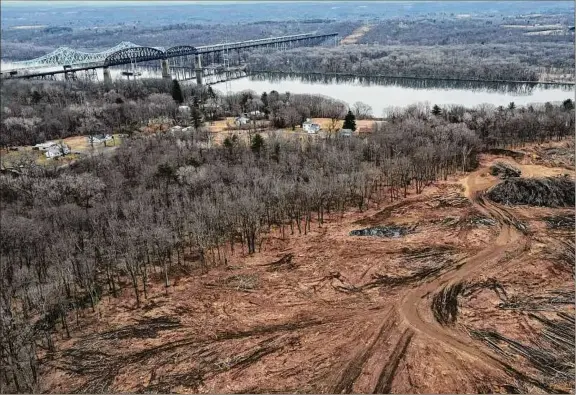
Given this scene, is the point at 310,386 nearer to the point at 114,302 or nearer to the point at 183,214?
the point at 114,302

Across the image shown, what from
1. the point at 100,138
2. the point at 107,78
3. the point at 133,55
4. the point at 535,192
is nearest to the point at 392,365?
the point at 535,192

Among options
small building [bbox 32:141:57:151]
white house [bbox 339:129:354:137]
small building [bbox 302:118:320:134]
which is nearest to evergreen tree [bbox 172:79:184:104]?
small building [bbox 32:141:57:151]

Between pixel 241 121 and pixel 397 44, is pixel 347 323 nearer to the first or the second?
pixel 241 121

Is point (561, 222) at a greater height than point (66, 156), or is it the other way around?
point (66, 156)

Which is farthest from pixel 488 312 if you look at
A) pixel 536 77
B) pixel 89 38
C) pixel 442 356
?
pixel 89 38

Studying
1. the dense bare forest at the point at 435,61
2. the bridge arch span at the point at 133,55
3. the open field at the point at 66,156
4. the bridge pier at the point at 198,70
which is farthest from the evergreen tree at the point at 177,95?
the dense bare forest at the point at 435,61

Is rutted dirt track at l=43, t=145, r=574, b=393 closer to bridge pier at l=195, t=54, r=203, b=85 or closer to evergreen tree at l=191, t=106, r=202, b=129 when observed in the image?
evergreen tree at l=191, t=106, r=202, b=129

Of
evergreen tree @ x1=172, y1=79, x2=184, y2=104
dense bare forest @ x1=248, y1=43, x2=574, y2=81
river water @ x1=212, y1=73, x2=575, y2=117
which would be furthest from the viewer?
dense bare forest @ x1=248, y1=43, x2=574, y2=81
